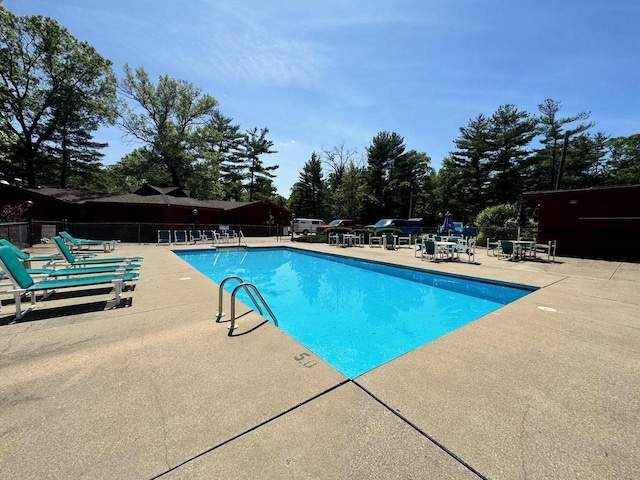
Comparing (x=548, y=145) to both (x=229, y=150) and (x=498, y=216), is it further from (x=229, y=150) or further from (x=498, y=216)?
(x=229, y=150)

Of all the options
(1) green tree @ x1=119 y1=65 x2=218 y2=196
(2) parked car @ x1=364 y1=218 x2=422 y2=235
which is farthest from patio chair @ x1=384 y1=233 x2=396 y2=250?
(1) green tree @ x1=119 y1=65 x2=218 y2=196

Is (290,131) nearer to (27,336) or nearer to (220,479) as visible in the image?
(27,336)

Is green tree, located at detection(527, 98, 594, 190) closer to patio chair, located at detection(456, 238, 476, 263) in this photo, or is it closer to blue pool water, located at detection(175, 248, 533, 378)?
patio chair, located at detection(456, 238, 476, 263)

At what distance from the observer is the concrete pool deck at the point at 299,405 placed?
1.53 m

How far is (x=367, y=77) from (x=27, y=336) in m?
14.9

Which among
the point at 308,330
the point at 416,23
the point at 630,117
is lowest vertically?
the point at 308,330

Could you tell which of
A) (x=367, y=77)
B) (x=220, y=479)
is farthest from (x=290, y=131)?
(x=220, y=479)

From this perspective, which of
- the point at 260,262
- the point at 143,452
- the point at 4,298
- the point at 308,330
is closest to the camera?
the point at 143,452

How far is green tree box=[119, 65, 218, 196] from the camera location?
1109 inches

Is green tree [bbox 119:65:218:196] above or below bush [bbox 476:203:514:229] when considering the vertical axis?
above

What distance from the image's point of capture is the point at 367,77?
13.5m

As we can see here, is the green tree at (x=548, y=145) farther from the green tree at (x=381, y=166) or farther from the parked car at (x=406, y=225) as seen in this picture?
the parked car at (x=406, y=225)

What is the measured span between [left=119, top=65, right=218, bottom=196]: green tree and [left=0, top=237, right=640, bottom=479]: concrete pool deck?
95.6 ft

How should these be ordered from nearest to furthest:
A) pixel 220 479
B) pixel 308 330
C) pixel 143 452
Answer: pixel 220 479 → pixel 143 452 → pixel 308 330
